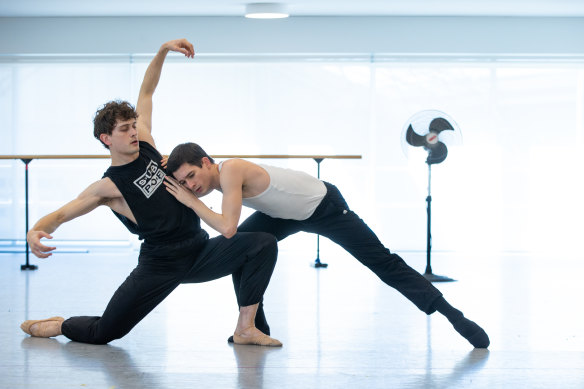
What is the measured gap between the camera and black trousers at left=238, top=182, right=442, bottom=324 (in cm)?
Result: 310

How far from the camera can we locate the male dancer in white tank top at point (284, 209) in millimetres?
2938

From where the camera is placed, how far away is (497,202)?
306 inches

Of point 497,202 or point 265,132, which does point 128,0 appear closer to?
point 265,132

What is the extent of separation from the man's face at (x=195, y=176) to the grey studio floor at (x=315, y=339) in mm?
689

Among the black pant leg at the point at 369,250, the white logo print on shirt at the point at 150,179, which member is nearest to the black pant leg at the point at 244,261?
the black pant leg at the point at 369,250

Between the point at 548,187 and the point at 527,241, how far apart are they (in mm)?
621

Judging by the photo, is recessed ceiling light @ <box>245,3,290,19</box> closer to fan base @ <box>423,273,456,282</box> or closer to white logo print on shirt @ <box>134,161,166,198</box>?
fan base @ <box>423,273,456,282</box>

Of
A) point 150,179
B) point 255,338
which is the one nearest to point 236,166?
point 150,179

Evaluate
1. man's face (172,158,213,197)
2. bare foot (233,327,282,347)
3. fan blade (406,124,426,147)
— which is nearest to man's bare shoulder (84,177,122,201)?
man's face (172,158,213,197)

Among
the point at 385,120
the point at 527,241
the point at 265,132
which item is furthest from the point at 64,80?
the point at 527,241

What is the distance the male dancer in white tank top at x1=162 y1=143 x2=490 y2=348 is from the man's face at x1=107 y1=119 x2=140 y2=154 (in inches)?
6.7

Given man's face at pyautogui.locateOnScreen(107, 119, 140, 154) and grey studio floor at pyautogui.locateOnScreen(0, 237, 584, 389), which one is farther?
man's face at pyautogui.locateOnScreen(107, 119, 140, 154)

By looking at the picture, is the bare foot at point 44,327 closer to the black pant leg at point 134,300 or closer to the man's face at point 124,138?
the black pant leg at point 134,300

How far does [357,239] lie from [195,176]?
76cm
